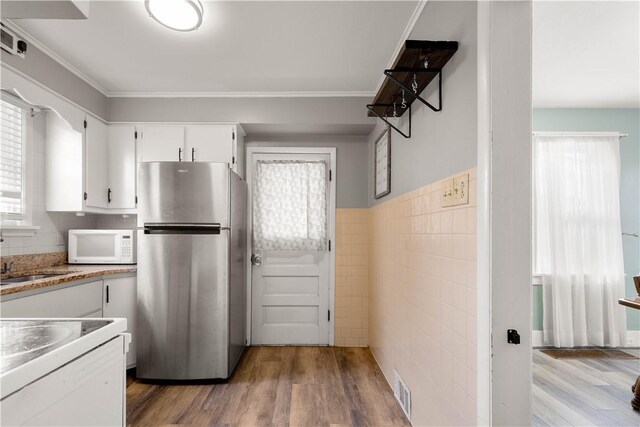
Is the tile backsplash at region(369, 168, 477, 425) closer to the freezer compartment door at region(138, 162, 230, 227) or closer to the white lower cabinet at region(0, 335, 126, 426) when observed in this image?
the white lower cabinet at region(0, 335, 126, 426)

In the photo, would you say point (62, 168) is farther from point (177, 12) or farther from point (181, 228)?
point (177, 12)

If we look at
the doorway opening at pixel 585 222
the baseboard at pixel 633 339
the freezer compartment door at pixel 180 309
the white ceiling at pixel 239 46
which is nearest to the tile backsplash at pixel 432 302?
the white ceiling at pixel 239 46

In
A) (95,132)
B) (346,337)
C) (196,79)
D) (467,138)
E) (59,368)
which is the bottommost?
(346,337)

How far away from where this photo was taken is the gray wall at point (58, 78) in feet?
7.41

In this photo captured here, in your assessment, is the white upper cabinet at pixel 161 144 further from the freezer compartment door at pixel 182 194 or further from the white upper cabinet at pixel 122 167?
the freezer compartment door at pixel 182 194

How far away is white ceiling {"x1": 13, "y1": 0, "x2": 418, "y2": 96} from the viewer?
197 cm

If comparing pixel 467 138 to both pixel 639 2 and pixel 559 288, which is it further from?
pixel 559 288

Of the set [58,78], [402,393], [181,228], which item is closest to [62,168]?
[58,78]

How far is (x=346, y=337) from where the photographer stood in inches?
140

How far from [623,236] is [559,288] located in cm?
89

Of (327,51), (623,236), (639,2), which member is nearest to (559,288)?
(623,236)

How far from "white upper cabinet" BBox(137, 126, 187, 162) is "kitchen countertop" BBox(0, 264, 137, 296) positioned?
1.01 metres

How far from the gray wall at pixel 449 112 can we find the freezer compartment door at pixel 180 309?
1688 millimetres

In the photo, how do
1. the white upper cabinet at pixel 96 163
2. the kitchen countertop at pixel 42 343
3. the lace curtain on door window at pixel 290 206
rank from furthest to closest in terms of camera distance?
the lace curtain on door window at pixel 290 206 < the white upper cabinet at pixel 96 163 < the kitchen countertop at pixel 42 343
